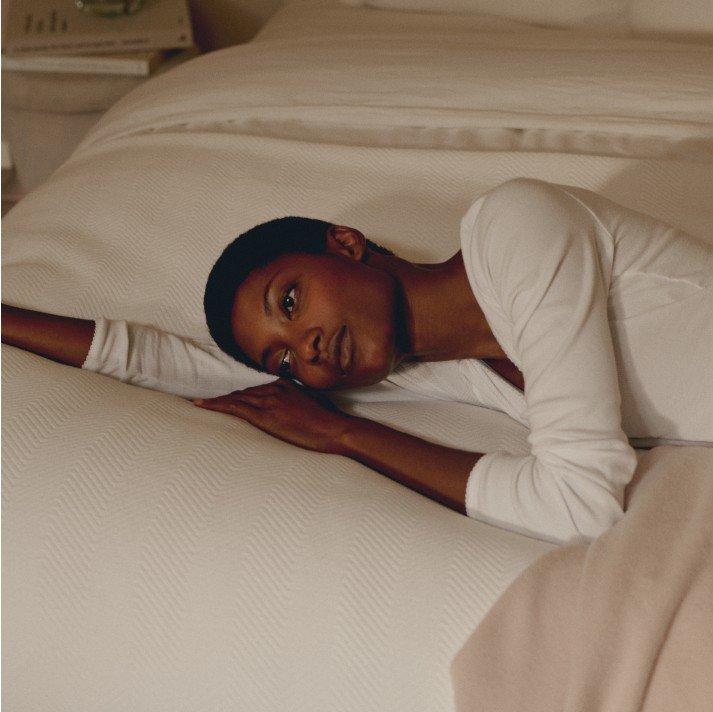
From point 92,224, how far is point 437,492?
0.76 meters

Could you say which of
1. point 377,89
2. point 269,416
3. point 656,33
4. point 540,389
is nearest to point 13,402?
point 269,416

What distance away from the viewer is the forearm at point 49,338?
119cm

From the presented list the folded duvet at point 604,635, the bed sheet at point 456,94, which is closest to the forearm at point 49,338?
the bed sheet at point 456,94

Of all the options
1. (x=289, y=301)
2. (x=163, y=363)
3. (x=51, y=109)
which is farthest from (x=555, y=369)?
(x=51, y=109)

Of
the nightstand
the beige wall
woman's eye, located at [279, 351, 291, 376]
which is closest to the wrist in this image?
woman's eye, located at [279, 351, 291, 376]

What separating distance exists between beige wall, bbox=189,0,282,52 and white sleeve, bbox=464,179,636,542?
5.89ft

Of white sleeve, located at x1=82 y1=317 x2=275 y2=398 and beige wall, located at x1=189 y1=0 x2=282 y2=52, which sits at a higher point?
beige wall, located at x1=189 y1=0 x2=282 y2=52

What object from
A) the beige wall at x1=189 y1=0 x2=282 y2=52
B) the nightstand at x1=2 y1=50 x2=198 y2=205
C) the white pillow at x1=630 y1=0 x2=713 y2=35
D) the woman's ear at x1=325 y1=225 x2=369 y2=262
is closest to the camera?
the woman's ear at x1=325 y1=225 x2=369 y2=262

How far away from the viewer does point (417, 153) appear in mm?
1420

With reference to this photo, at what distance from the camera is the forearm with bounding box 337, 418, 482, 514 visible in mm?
970

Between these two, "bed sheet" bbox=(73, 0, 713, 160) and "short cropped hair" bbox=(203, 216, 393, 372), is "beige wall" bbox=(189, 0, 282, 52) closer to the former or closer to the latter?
"bed sheet" bbox=(73, 0, 713, 160)

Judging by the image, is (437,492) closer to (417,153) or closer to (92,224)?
(417,153)

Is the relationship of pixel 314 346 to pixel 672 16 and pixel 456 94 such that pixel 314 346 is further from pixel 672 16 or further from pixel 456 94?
pixel 672 16

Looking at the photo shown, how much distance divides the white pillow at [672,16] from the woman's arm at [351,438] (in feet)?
3.90
